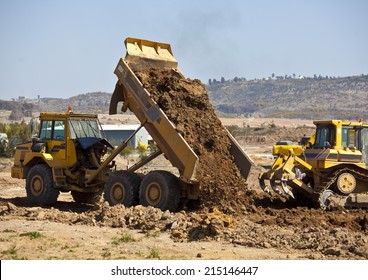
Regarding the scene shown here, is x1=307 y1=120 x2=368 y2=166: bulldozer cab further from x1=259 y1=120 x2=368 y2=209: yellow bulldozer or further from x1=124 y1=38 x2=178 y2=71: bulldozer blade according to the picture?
x1=124 y1=38 x2=178 y2=71: bulldozer blade

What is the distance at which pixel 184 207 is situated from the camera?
53.8 ft

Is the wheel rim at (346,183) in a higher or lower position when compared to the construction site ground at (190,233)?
higher

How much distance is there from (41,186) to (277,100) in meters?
130

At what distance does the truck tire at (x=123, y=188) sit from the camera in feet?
54.7

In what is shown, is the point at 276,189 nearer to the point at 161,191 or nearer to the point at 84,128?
the point at 161,191

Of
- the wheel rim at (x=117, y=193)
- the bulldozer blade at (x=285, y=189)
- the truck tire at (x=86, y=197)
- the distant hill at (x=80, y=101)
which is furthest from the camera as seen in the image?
the distant hill at (x=80, y=101)

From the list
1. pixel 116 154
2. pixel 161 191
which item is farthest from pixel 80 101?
pixel 161 191

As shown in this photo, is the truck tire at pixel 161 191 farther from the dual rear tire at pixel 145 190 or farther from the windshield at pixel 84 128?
the windshield at pixel 84 128

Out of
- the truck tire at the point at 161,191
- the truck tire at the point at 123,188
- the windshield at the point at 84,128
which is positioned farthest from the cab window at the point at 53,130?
the truck tire at the point at 161,191

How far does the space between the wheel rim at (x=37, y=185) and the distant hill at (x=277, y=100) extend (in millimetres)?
83389

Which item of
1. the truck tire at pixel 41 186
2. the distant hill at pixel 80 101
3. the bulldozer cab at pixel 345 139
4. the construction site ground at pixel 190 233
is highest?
the distant hill at pixel 80 101

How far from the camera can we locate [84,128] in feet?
61.9

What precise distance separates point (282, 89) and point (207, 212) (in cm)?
→ 14316

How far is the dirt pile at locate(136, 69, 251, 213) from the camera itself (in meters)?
15.7
